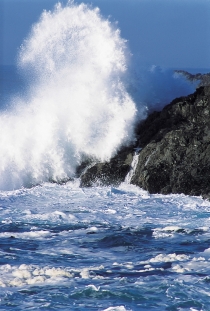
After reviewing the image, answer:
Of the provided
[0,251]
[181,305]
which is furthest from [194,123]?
[181,305]

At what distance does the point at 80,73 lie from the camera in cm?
2455

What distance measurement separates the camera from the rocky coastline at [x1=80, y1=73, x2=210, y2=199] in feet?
62.0

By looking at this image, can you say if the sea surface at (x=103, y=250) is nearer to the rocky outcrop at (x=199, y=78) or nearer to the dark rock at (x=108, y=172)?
the dark rock at (x=108, y=172)

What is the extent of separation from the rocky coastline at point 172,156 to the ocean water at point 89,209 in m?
0.44

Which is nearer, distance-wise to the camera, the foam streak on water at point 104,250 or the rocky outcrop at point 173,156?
the foam streak on water at point 104,250

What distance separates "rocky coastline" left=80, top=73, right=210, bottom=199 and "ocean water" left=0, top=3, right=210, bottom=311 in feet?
1.46

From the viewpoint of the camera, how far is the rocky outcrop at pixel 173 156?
18906 mm

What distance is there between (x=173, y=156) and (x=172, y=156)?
0.03 metres

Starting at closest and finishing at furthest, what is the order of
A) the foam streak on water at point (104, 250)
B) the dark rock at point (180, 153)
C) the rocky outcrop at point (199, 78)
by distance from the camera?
1. the foam streak on water at point (104, 250)
2. the dark rock at point (180, 153)
3. the rocky outcrop at point (199, 78)

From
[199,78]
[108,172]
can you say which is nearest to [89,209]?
[108,172]

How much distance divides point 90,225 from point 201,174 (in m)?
4.55

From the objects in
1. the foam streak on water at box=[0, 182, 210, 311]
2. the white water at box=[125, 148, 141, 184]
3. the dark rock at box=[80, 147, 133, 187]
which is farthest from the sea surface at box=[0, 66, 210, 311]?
the dark rock at box=[80, 147, 133, 187]

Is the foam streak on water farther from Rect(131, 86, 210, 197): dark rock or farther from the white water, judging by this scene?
Rect(131, 86, 210, 197): dark rock

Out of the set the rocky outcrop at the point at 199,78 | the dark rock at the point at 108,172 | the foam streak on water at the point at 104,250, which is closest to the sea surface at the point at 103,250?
the foam streak on water at the point at 104,250
